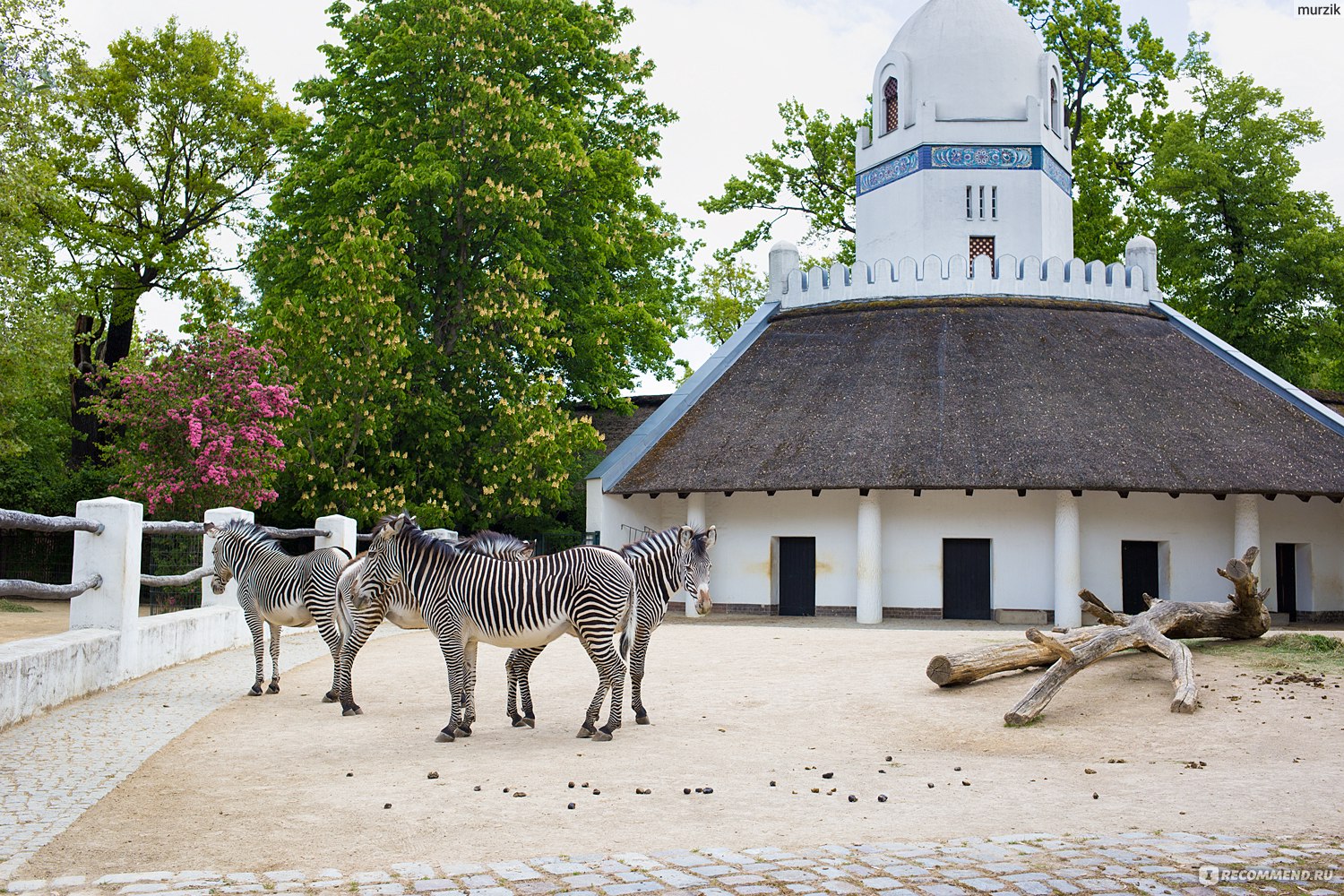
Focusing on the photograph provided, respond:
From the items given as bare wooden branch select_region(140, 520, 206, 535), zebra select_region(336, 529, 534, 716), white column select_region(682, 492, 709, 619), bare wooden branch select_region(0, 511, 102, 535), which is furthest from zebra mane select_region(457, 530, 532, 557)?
white column select_region(682, 492, 709, 619)

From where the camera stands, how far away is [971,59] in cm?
3369

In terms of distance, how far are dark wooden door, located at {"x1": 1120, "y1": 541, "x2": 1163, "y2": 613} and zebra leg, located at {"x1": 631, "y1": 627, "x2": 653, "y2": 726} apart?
1856 centimetres

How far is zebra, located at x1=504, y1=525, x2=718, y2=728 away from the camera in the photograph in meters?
11.2

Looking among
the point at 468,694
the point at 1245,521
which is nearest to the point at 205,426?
the point at 468,694

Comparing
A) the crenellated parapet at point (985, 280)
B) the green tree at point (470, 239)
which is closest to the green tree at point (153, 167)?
the green tree at point (470, 239)

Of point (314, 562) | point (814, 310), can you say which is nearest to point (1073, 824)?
point (314, 562)

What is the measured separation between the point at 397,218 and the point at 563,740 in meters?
20.3

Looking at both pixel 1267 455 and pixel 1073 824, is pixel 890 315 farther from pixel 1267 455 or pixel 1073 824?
pixel 1073 824

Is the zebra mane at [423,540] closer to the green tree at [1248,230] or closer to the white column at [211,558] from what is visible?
the white column at [211,558]

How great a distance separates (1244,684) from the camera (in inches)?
497

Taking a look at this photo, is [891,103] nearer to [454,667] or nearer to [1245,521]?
[1245,521]

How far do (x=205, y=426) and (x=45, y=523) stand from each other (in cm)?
1381

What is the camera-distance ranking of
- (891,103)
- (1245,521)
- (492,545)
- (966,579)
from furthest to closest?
(891,103), (966,579), (1245,521), (492,545)

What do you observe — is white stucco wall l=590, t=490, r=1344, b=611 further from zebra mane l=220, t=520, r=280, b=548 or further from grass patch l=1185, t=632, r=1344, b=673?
zebra mane l=220, t=520, r=280, b=548
